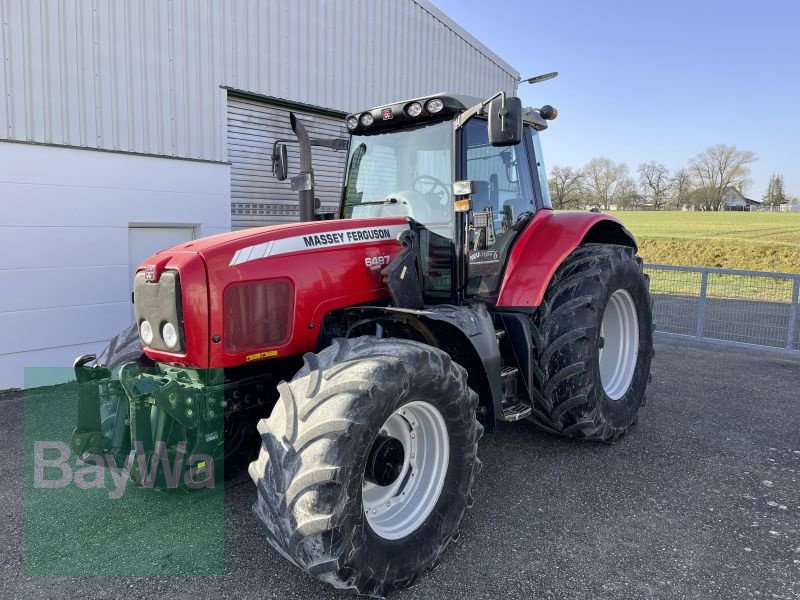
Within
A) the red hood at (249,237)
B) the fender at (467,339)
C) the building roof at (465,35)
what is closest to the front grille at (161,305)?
the red hood at (249,237)

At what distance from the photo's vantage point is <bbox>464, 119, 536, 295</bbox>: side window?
361 centimetres

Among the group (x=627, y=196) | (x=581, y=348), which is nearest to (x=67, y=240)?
(x=581, y=348)

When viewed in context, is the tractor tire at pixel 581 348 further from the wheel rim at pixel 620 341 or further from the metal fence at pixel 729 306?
the metal fence at pixel 729 306

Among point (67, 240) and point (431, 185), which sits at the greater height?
point (431, 185)

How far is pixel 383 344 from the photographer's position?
257 cm

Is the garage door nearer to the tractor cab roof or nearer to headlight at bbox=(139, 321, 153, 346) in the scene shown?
the tractor cab roof

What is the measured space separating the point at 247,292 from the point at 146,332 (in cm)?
57

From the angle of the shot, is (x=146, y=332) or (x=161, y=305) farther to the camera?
(x=146, y=332)

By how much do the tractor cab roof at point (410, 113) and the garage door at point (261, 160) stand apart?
2.96m

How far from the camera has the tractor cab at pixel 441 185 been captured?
11.5 ft

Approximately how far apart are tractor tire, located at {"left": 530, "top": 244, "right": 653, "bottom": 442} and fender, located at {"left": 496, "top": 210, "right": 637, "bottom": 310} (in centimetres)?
19

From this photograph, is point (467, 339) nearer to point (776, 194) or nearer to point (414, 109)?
point (414, 109)

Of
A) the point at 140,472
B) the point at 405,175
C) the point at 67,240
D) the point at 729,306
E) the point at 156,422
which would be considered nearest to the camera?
the point at 156,422

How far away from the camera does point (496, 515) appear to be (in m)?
3.13
